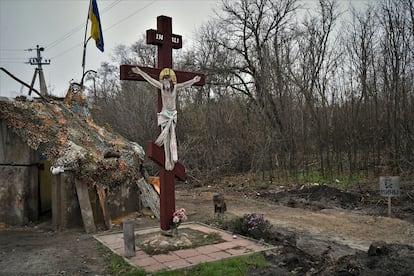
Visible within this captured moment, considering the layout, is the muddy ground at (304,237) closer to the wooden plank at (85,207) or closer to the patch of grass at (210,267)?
the patch of grass at (210,267)

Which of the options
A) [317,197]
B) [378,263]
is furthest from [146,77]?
[317,197]

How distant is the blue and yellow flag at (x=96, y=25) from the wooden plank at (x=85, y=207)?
14.8 ft

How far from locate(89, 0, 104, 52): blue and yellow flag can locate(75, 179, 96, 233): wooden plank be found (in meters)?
4.52

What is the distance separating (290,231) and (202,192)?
689 centimetres

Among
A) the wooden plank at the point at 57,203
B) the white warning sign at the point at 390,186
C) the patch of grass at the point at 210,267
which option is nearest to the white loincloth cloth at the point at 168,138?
the patch of grass at the point at 210,267

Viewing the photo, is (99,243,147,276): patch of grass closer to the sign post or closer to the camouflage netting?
the camouflage netting

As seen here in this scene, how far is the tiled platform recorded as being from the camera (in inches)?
228

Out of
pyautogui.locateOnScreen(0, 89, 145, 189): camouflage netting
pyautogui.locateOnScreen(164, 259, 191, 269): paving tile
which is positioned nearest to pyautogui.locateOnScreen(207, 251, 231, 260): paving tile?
pyautogui.locateOnScreen(164, 259, 191, 269): paving tile

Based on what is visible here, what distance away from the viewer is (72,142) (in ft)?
31.2

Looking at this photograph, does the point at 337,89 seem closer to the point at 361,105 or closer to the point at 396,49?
the point at 361,105

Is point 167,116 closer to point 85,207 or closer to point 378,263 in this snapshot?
point 85,207

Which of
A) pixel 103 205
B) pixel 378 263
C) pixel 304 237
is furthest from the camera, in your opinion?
pixel 103 205

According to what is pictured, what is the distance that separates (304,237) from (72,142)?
570 centimetres

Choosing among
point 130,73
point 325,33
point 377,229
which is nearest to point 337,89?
point 325,33
